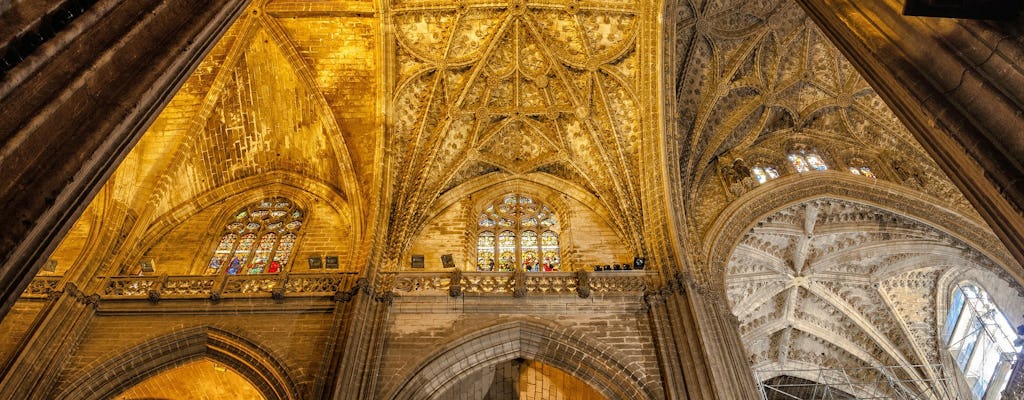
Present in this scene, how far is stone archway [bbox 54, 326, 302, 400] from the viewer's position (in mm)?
9469

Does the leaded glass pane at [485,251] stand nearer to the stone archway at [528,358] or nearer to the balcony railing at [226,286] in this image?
the stone archway at [528,358]

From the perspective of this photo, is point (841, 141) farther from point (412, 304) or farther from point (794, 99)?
point (412, 304)

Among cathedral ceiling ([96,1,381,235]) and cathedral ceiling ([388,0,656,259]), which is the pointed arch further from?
cathedral ceiling ([96,1,381,235])

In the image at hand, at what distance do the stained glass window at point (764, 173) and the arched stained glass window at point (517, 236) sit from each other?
4.57 metres

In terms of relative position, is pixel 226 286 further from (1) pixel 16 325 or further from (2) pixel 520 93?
(2) pixel 520 93

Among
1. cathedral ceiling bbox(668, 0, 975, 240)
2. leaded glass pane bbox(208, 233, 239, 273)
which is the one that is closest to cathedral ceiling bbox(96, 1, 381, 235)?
leaded glass pane bbox(208, 233, 239, 273)

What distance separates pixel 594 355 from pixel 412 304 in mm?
3145

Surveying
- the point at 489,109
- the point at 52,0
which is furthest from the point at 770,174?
the point at 52,0

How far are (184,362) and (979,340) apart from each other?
626 inches

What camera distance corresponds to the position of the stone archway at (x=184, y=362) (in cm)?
947

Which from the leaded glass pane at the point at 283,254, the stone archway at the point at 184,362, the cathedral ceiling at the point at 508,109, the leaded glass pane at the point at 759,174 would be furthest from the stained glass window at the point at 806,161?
the stone archway at the point at 184,362

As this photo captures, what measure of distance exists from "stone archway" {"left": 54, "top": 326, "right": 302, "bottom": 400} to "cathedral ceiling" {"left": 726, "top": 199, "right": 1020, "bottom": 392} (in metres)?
9.96

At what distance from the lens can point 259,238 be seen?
13227 mm

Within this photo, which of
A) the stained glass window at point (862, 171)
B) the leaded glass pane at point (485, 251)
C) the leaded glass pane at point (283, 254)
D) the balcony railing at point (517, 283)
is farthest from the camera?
the stained glass window at point (862, 171)
